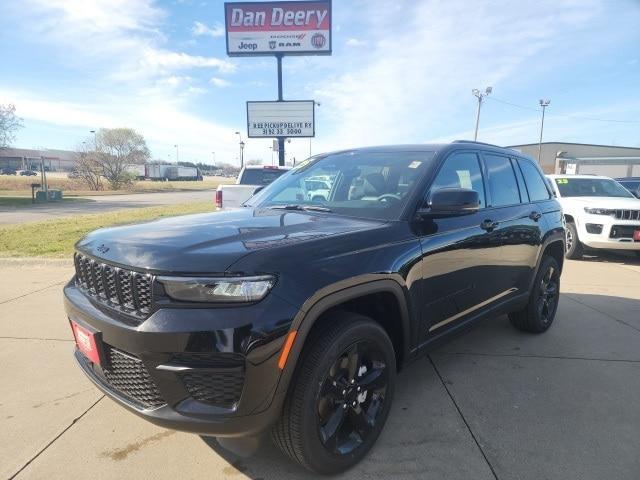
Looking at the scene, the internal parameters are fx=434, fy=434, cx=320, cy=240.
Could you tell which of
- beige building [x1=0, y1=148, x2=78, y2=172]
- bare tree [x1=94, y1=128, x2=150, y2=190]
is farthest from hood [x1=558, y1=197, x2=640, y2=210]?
beige building [x1=0, y1=148, x2=78, y2=172]

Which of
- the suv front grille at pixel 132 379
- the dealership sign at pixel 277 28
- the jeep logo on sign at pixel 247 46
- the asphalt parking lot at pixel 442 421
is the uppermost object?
the dealership sign at pixel 277 28

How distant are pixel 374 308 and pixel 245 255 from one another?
0.98m

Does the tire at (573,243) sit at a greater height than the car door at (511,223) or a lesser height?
lesser

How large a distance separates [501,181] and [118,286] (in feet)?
10.5

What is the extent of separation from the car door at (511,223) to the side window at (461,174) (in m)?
0.17

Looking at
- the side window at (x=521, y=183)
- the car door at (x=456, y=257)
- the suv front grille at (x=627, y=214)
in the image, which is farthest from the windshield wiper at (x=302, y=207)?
the suv front grille at (x=627, y=214)

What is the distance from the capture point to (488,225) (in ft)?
11.0

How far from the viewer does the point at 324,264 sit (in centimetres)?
209

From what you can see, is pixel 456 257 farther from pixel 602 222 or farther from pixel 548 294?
pixel 602 222

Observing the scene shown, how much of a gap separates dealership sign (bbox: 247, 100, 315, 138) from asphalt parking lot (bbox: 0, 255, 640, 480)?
14316 mm

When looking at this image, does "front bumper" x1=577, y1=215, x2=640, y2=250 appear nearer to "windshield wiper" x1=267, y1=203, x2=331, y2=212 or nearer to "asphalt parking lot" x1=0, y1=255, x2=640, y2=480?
"asphalt parking lot" x1=0, y1=255, x2=640, y2=480

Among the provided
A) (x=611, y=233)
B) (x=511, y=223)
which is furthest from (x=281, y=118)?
(x=511, y=223)

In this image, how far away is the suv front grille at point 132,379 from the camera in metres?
1.99

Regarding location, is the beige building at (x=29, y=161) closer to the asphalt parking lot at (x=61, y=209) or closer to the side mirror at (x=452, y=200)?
the asphalt parking lot at (x=61, y=209)
